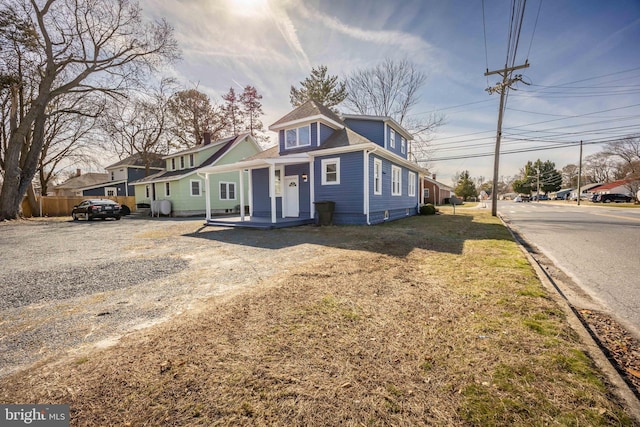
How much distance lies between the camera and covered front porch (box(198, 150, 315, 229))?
39.3ft

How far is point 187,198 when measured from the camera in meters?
21.1

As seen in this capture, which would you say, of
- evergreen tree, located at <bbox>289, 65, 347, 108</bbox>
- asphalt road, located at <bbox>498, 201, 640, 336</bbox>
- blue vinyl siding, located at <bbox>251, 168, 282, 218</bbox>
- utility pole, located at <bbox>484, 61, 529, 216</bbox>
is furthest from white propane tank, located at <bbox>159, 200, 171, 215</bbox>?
utility pole, located at <bbox>484, 61, 529, 216</bbox>

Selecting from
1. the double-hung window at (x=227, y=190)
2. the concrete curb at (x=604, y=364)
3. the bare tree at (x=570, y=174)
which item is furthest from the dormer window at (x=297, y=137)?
the bare tree at (x=570, y=174)

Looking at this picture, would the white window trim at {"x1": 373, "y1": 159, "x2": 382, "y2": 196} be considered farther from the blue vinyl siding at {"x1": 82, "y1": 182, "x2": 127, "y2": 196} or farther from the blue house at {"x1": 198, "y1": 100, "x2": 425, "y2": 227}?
the blue vinyl siding at {"x1": 82, "y1": 182, "x2": 127, "y2": 196}

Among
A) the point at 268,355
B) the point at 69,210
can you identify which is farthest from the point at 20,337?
the point at 69,210

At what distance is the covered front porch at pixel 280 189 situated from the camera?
12.0 meters

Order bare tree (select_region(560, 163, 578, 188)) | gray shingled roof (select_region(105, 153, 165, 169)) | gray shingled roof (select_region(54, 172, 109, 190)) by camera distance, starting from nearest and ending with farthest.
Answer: gray shingled roof (select_region(105, 153, 165, 169)) < gray shingled roof (select_region(54, 172, 109, 190)) < bare tree (select_region(560, 163, 578, 188))

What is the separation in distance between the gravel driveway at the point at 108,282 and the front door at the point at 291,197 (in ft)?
16.1

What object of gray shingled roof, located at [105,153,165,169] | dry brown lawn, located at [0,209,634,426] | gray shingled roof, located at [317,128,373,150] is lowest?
dry brown lawn, located at [0,209,634,426]

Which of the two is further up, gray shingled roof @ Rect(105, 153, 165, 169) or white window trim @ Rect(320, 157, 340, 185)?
gray shingled roof @ Rect(105, 153, 165, 169)

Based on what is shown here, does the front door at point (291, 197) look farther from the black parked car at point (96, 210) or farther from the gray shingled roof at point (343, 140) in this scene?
the black parked car at point (96, 210)

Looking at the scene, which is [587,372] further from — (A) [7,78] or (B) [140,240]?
(A) [7,78]

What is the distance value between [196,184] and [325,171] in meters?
14.2

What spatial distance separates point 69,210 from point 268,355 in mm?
30012
